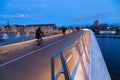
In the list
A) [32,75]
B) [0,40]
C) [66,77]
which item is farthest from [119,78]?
[66,77]

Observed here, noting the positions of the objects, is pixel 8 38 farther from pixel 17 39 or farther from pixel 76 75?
pixel 76 75

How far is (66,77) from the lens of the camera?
4137 mm

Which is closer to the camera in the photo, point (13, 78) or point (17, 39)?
point (13, 78)

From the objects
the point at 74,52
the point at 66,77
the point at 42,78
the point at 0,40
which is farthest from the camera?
the point at 0,40

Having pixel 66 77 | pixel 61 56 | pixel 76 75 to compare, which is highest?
pixel 61 56

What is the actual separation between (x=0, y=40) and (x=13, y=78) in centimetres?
1683

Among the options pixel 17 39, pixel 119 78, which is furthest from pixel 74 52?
pixel 119 78

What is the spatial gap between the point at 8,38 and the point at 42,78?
18.5m

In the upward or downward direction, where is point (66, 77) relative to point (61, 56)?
downward

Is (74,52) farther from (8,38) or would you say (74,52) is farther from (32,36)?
(32,36)

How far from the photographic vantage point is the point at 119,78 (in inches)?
1384

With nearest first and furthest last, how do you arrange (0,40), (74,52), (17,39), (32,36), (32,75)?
(74,52) < (32,75) < (0,40) < (17,39) < (32,36)

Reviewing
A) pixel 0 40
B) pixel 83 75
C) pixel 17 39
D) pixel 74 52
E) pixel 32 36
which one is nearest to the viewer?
pixel 83 75

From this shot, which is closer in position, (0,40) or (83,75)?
(83,75)
